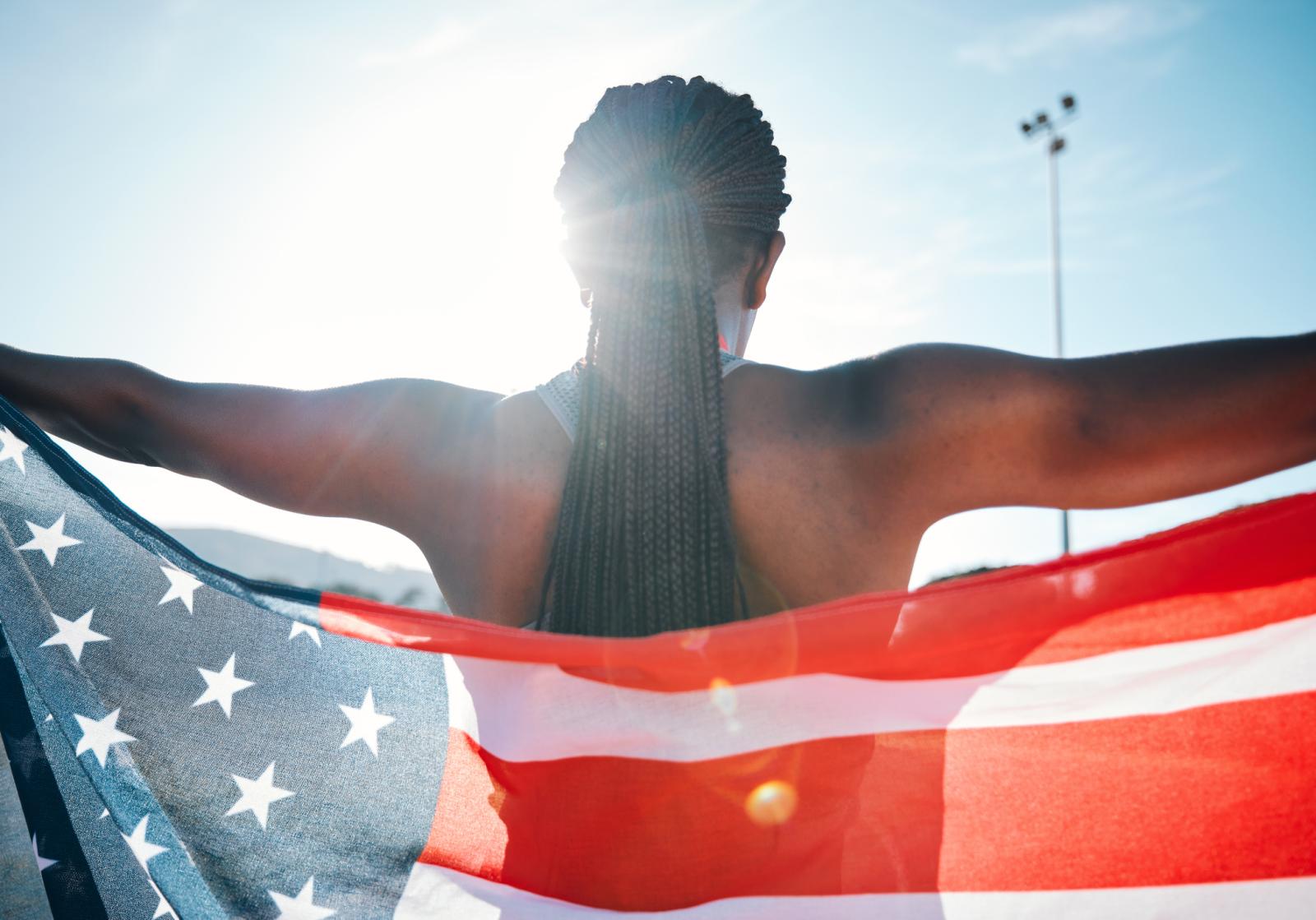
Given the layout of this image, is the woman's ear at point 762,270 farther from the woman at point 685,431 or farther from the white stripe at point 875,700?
the white stripe at point 875,700

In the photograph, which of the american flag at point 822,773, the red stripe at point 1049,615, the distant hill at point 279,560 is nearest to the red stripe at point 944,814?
the american flag at point 822,773

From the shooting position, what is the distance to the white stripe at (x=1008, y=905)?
1.42 metres

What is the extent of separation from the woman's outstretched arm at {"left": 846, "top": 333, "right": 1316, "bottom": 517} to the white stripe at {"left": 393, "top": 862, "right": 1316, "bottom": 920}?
0.69 metres

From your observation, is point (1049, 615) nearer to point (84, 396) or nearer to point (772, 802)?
point (772, 802)

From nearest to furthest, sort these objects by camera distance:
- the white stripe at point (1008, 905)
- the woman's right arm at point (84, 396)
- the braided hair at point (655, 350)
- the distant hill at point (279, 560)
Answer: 1. the white stripe at point (1008, 905)
2. the braided hair at point (655, 350)
3. the woman's right arm at point (84, 396)
4. the distant hill at point (279, 560)

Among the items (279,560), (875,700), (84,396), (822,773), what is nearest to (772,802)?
(822,773)

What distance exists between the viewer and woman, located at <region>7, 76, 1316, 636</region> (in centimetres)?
131

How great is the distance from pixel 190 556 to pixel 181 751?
0.41m

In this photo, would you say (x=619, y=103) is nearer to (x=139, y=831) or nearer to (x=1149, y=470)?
(x=1149, y=470)

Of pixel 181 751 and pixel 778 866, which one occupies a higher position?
pixel 181 751

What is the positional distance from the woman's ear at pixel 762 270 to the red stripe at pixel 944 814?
3.06 feet

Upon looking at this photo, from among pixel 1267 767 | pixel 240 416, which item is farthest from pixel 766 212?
pixel 1267 767

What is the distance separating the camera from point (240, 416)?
1.68m

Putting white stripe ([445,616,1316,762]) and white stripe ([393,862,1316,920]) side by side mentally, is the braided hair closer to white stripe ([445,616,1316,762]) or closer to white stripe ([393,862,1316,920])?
white stripe ([445,616,1316,762])
